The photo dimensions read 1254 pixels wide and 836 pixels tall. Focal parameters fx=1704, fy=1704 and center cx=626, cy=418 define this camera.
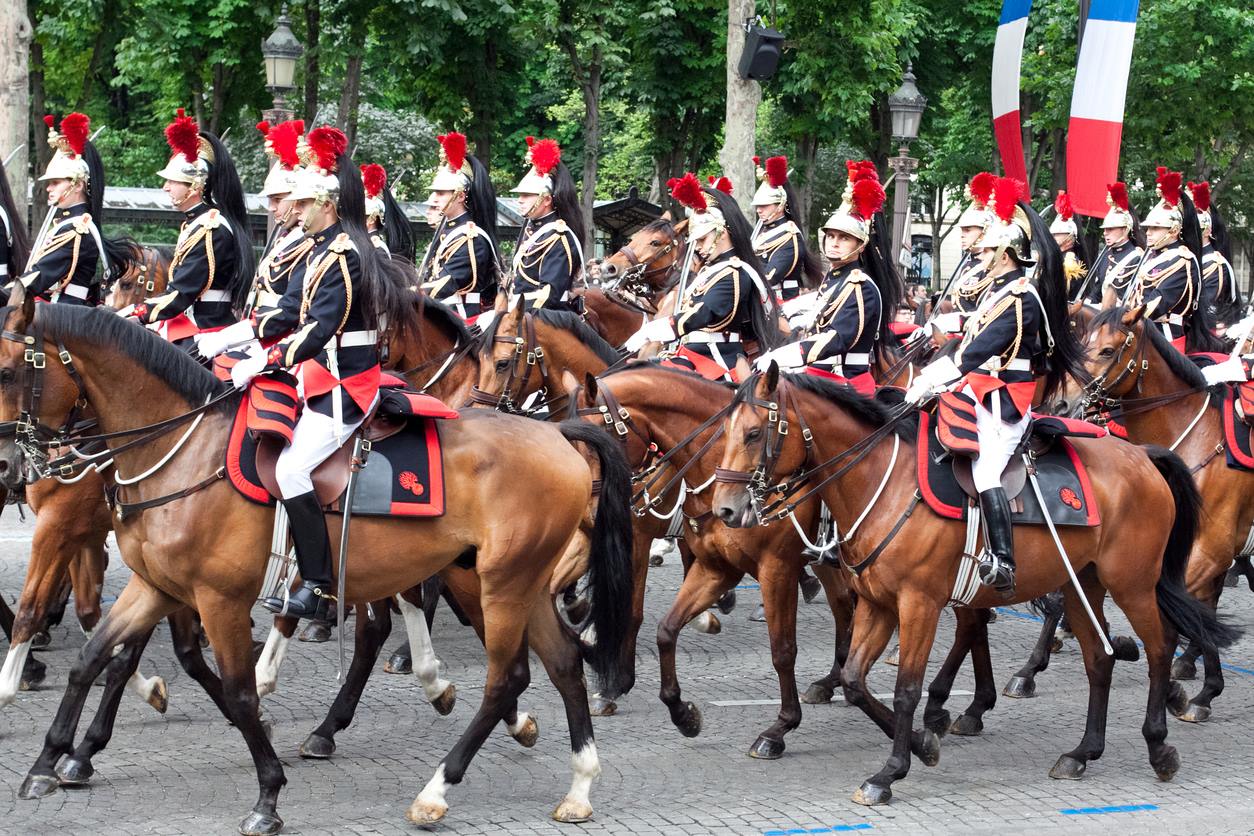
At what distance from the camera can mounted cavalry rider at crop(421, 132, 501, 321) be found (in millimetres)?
13234

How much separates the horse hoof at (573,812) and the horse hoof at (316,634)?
422 centimetres

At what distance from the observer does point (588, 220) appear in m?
27.5

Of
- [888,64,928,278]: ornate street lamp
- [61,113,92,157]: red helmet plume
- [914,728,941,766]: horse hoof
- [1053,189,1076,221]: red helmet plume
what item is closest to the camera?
[914,728,941,766]: horse hoof

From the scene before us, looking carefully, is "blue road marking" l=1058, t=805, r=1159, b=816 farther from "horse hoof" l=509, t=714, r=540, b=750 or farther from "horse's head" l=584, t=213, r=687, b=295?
"horse's head" l=584, t=213, r=687, b=295

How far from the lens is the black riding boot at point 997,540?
883cm

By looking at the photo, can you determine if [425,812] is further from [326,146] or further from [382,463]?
[326,146]

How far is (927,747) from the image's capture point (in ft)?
29.9

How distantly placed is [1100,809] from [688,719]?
2.27 m

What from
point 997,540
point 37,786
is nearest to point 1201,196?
point 997,540

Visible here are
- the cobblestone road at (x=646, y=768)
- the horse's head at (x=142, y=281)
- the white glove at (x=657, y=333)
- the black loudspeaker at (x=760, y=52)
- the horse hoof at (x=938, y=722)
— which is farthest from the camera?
the black loudspeaker at (x=760, y=52)

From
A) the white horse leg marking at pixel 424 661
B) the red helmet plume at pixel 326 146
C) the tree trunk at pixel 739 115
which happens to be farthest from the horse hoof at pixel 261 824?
the tree trunk at pixel 739 115

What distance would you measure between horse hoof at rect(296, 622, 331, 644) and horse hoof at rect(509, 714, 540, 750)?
10.5ft

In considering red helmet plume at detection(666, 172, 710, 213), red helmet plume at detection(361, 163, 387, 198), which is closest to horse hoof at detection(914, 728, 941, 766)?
red helmet plume at detection(666, 172, 710, 213)

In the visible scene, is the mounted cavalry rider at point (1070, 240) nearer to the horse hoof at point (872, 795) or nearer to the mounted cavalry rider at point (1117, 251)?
the mounted cavalry rider at point (1117, 251)
